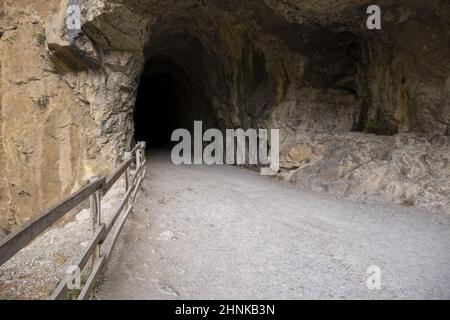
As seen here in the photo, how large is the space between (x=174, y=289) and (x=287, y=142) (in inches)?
311

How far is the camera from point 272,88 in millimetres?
11500

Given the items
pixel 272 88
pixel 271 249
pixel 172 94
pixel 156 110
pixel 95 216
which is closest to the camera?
pixel 95 216

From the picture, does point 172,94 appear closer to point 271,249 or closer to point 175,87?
point 175,87

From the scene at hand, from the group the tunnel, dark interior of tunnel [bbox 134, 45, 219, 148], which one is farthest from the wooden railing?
dark interior of tunnel [bbox 134, 45, 219, 148]

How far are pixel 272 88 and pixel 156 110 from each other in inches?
696

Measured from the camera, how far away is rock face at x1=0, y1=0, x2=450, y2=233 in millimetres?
7996

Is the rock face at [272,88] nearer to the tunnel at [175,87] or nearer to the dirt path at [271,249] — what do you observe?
the tunnel at [175,87]

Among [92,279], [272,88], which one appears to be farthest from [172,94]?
[92,279]

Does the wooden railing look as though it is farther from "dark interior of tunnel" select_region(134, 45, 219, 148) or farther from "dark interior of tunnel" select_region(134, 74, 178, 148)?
"dark interior of tunnel" select_region(134, 74, 178, 148)

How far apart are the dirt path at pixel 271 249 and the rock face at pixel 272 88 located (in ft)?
5.69

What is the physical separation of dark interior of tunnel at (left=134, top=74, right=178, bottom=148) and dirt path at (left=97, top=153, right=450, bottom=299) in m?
14.6

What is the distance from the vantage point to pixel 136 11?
8664 mm

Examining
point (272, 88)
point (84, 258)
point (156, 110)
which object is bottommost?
point (84, 258)

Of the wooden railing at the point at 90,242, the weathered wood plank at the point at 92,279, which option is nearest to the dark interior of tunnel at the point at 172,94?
the wooden railing at the point at 90,242
